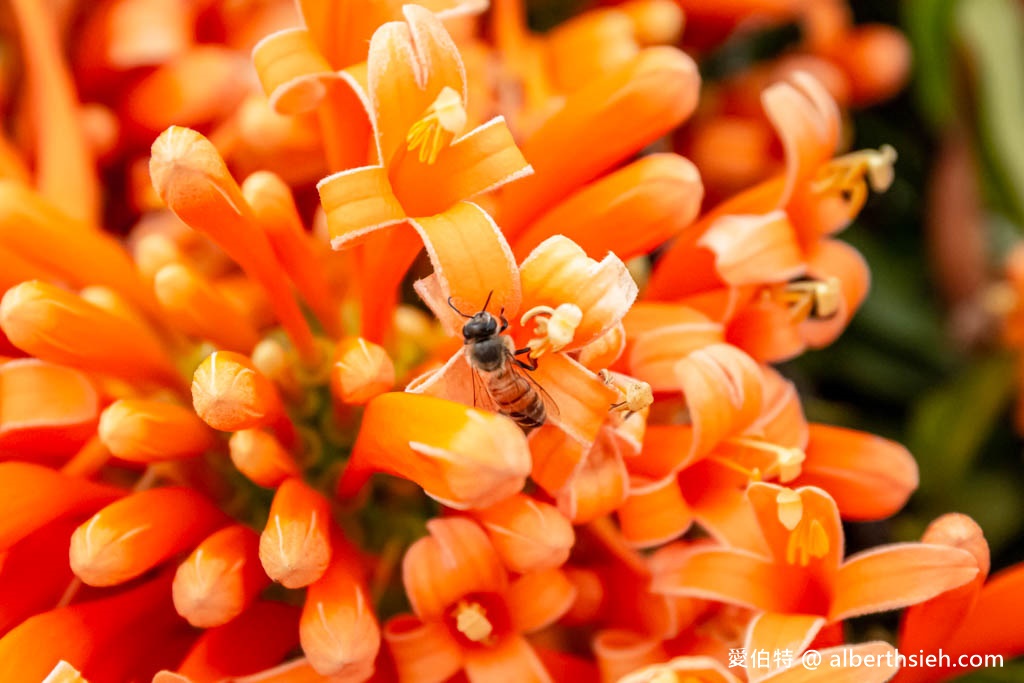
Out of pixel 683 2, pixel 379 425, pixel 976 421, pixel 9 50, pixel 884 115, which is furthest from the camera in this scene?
pixel 884 115

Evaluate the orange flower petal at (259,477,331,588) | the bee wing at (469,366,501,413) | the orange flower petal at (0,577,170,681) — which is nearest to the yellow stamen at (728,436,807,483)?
the bee wing at (469,366,501,413)

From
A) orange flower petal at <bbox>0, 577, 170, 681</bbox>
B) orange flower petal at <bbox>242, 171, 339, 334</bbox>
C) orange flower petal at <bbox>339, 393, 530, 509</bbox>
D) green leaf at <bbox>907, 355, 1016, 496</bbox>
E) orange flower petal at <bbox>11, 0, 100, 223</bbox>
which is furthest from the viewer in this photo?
green leaf at <bbox>907, 355, 1016, 496</bbox>

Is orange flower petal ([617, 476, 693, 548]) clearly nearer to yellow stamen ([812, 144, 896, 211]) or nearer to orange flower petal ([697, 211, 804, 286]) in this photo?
orange flower petal ([697, 211, 804, 286])

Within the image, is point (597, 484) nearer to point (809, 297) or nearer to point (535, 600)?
point (535, 600)

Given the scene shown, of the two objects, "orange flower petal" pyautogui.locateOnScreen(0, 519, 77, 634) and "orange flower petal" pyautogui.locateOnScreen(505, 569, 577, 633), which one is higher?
"orange flower petal" pyautogui.locateOnScreen(0, 519, 77, 634)

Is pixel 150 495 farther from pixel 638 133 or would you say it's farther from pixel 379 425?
pixel 638 133

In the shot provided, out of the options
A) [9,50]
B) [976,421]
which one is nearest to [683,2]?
[976,421]
